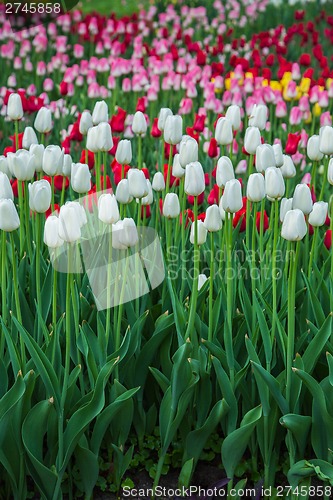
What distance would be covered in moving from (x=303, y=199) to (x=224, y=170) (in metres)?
0.26

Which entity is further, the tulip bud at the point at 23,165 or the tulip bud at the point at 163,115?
the tulip bud at the point at 163,115

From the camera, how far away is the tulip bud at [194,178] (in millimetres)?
2260

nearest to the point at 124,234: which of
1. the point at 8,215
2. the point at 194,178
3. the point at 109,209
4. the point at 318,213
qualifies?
the point at 109,209

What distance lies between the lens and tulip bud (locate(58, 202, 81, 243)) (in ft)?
6.72

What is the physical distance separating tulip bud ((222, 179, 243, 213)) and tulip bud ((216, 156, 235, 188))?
14 centimetres

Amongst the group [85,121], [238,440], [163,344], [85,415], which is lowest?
[238,440]

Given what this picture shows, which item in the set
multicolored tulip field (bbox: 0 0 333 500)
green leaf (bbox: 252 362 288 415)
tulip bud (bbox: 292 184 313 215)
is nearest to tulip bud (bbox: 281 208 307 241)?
multicolored tulip field (bbox: 0 0 333 500)

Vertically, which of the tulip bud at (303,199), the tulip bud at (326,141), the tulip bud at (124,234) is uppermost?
the tulip bud at (326,141)

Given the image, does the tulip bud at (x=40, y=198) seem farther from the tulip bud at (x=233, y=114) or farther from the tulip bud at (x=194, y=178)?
the tulip bud at (x=233, y=114)

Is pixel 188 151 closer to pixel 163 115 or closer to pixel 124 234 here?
pixel 124 234

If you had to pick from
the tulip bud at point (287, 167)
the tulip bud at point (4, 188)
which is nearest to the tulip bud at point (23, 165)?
the tulip bud at point (4, 188)

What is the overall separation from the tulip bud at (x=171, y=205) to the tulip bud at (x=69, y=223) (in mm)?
591

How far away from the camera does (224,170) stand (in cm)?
236

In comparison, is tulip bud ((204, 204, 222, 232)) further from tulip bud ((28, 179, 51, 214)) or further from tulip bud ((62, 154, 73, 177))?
tulip bud ((62, 154, 73, 177))
